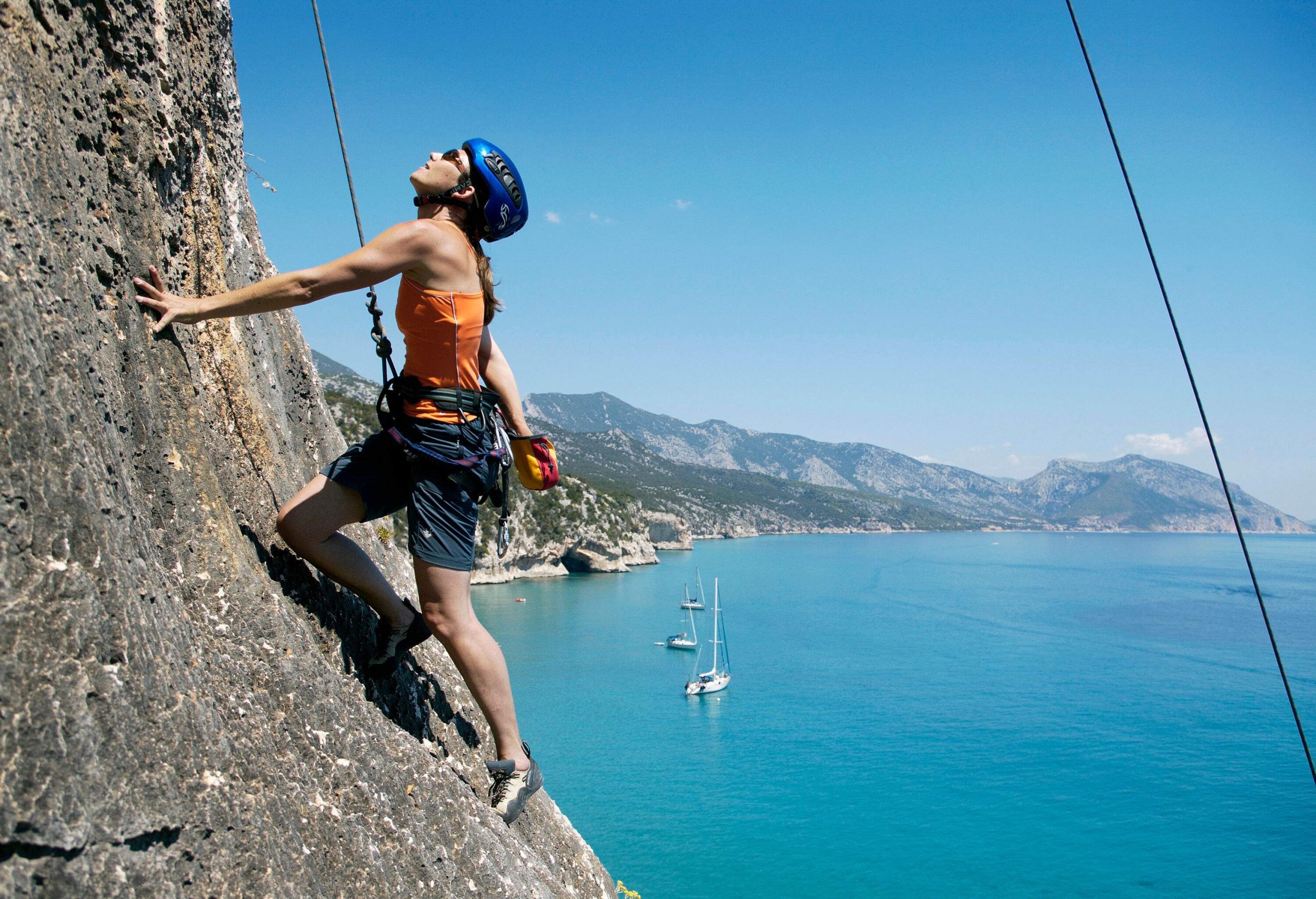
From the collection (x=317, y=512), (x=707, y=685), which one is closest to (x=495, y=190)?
(x=317, y=512)

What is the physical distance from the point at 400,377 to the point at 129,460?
1031mm

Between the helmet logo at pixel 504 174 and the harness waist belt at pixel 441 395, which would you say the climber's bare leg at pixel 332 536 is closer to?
the harness waist belt at pixel 441 395

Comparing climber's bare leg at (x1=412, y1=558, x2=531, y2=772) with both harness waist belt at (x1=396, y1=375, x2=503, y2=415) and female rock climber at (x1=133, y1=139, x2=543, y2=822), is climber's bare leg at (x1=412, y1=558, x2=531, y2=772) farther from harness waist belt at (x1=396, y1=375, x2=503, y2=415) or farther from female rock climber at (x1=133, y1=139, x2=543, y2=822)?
harness waist belt at (x1=396, y1=375, x2=503, y2=415)

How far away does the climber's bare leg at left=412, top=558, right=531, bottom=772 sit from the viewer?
2916mm

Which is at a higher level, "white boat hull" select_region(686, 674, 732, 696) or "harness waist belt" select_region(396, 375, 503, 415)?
"harness waist belt" select_region(396, 375, 503, 415)

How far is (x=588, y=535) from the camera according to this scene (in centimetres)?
9681

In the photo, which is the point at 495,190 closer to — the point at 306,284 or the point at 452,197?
the point at 452,197

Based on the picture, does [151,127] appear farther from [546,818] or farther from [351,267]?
[546,818]

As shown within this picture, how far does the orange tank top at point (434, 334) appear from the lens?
289 centimetres

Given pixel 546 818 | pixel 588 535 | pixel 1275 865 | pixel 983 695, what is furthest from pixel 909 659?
pixel 546 818

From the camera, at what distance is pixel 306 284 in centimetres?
258

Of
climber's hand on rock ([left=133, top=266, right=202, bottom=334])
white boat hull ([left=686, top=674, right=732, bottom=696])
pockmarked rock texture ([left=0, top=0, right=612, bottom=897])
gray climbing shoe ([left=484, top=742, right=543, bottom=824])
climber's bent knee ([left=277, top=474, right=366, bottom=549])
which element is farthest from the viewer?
white boat hull ([left=686, top=674, right=732, bottom=696])

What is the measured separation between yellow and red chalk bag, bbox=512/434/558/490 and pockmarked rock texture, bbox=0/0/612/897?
86 cm

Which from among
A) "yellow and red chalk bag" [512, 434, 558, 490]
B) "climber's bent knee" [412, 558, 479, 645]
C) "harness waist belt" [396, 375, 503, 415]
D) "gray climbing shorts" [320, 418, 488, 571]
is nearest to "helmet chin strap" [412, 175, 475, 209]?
"harness waist belt" [396, 375, 503, 415]
